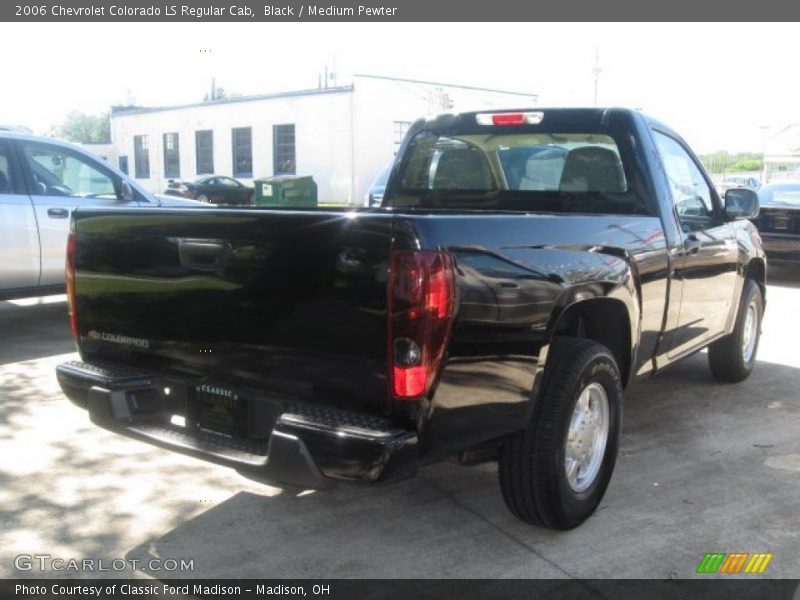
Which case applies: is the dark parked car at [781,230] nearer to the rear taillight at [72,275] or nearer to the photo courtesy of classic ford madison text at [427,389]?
the photo courtesy of classic ford madison text at [427,389]

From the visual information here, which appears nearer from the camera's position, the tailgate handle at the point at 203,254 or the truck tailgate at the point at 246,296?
the truck tailgate at the point at 246,296

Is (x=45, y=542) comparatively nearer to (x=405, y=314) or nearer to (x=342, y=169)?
(x=405, y=314)

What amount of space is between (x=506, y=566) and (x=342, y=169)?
1210 inches

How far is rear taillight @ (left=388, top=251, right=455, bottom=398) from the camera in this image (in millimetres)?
2771

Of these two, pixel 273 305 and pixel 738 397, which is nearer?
pixel 273 305

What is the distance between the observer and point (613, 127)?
4695mm

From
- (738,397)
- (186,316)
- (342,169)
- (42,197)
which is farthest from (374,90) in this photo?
(186,316)

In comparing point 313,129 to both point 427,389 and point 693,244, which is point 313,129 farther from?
point 427,389

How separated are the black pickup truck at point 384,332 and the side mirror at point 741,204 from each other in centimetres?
107

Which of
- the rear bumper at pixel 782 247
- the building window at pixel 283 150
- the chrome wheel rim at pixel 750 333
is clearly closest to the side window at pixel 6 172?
the chrome wheel rim at pixel 750 333

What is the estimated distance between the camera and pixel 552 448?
3369 mm

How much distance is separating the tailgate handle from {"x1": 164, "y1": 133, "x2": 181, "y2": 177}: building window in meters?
39.6

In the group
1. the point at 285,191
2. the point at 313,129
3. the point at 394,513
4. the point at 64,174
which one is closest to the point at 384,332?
the point at 394,513

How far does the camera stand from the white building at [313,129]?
3294 cm
